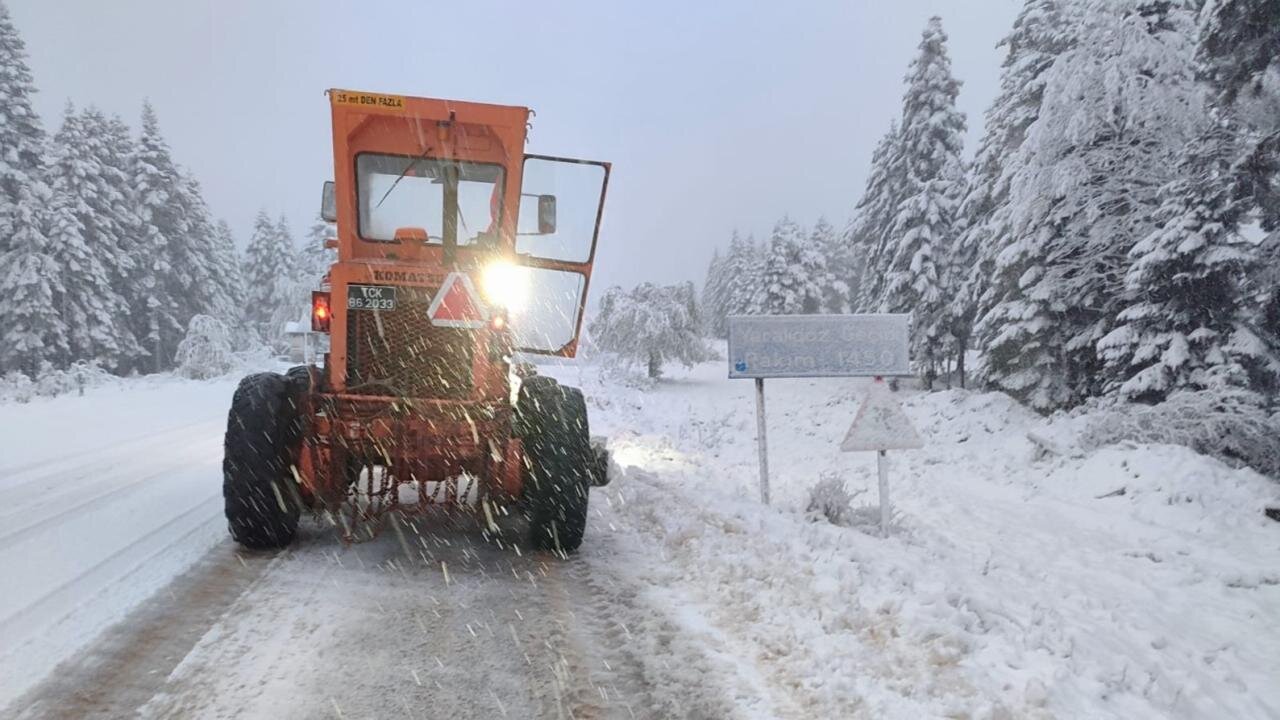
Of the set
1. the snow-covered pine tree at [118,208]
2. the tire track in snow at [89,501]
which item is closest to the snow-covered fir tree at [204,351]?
the snow-covered pine tree at [118,208]

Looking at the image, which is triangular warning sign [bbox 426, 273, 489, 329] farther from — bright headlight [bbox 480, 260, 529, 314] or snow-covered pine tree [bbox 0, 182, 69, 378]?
snow-covered pine tree [bbox 0, 182, 69, 378]

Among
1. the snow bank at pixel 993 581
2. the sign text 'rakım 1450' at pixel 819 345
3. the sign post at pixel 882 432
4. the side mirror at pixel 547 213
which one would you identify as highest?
the side mirror at pixel 547 213

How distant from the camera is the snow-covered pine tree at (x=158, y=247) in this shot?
108ft

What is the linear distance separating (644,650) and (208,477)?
6248mm

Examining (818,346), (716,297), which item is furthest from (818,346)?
(716,297)

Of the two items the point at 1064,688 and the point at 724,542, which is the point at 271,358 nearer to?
the point at 724,542

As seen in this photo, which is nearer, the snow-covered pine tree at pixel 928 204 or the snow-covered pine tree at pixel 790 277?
the snow-covered pine tree at pixel 928 204

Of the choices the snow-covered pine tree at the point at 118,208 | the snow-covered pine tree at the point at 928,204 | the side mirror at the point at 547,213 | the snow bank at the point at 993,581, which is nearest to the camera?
the snow bank at the point at 993,581

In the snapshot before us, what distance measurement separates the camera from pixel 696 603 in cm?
443

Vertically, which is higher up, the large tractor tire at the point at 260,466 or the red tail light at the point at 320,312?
the red tail light at the point at 320,312

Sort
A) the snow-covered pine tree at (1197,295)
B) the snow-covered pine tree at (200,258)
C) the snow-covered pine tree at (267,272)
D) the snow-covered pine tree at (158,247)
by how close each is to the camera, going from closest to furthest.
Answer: the snow-covered pine tree at (1197,295)
the snow-covered pine tree at (158,247)
the snow-covered pine tree at (200,258)
the snow-covered pine tree at (267,272)

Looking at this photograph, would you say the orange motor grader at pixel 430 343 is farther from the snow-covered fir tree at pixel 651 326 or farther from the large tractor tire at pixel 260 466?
the snow-covered fir tree at pixel 651 326

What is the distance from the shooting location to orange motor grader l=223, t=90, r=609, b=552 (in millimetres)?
5004

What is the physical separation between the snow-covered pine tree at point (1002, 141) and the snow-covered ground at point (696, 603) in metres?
9.23
